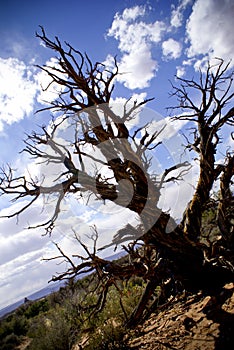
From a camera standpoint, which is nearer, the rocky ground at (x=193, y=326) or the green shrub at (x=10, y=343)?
the rocky ground at (x=193, y=326)

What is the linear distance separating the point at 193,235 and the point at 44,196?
10.2 feet

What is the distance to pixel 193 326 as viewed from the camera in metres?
4.19

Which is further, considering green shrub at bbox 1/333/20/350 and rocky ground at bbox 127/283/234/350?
green shrub at bbox 1/333/20/350

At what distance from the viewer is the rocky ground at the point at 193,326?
12.2ft

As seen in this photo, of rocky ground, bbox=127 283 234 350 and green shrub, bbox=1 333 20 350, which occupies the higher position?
rocky ground, bbox=127 283 234 350

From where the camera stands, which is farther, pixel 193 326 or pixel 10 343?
pixel 10 343

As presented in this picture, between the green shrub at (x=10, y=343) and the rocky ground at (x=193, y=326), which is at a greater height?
the rocky ground at (x=193, y=326)

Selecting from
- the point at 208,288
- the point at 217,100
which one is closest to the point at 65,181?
the point at 208,288

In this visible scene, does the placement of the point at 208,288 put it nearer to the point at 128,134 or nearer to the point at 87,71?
the point at 128,134

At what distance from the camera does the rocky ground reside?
12.2ft

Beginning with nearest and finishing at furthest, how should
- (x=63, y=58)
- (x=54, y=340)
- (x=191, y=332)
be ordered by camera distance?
(x=191, y=332), (x=63, y=58), (x=54, y=340)

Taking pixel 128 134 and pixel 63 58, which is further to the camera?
pixel 128 134

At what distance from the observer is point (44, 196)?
4852 mm

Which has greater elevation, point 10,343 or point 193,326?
point 193,326
